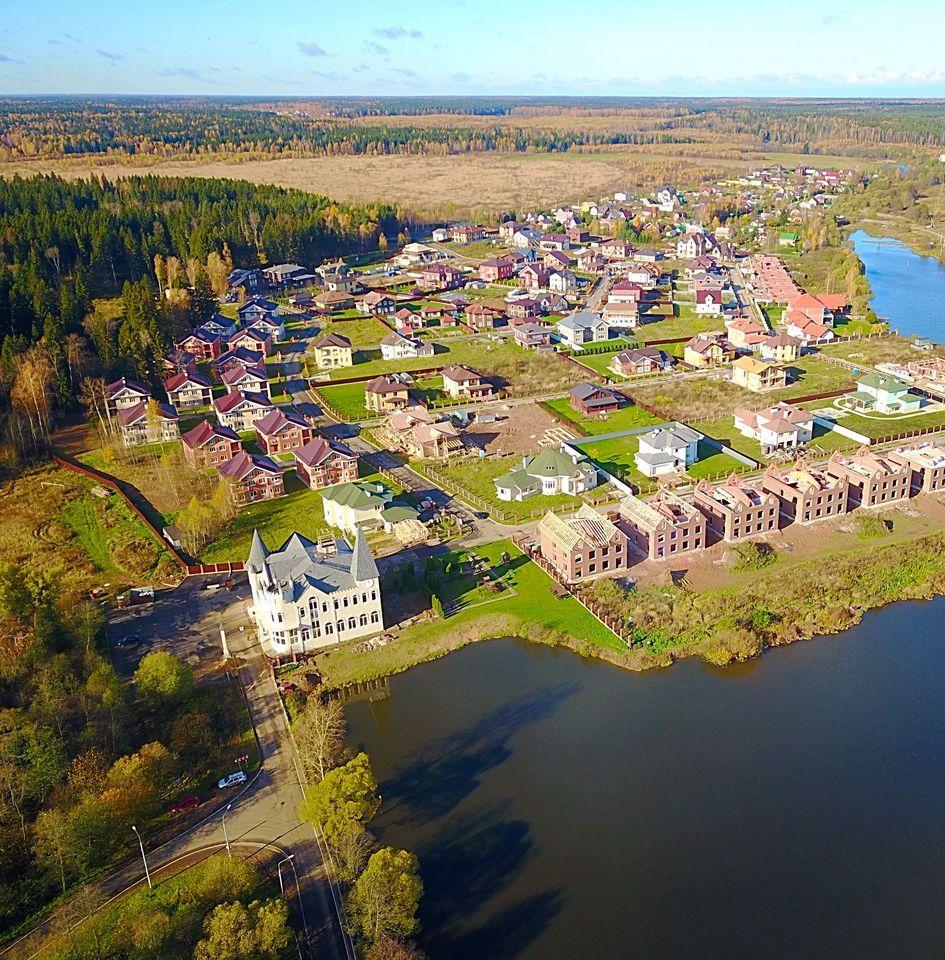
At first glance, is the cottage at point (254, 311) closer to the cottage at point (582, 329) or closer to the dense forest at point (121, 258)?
the dense forest at point (121, 258)

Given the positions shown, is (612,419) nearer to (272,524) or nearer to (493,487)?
(493,487)

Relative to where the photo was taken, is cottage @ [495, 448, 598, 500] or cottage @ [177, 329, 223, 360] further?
cottage @ [177, 329, 223, 360]

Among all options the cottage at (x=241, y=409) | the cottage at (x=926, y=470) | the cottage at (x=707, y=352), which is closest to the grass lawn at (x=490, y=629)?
the cottage at (x=926, y=470)

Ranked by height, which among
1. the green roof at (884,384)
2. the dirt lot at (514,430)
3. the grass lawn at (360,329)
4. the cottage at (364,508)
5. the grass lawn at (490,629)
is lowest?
the grass lawn at (360,329)

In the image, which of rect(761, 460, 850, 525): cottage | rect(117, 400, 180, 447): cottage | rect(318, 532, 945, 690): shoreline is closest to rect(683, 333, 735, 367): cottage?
rect(761, 460, 850, 525): cottage

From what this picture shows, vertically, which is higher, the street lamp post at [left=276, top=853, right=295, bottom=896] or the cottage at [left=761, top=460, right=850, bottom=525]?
the cottage at [left=761, top=460, right=850, bottom=525]

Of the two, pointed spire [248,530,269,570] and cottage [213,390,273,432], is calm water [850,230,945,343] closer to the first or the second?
cottage [213,390,273,432]

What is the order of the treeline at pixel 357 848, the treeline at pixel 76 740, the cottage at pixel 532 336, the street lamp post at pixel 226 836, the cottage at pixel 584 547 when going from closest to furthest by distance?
1. the treeline at pixel 357 848
2. the treeline at pixel 76 740
3. the street lamp post at pixel 226 836
4. the cottage at pixel 584 547
5. the cottage at pixel 532 336

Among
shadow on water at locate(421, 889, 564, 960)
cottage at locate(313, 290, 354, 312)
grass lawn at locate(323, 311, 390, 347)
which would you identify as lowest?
grass lawn at locate(323, 311, 390, 347)
